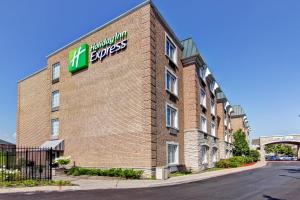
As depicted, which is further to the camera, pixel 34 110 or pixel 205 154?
pixel 34 110

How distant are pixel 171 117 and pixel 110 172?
7.75 metres

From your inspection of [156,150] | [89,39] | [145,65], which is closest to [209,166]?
[156,150]

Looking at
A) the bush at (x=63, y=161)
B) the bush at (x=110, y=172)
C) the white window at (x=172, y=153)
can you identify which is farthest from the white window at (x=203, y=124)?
the bush at (x=63, y=161)

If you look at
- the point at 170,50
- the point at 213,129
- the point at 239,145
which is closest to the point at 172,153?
the point at 170,50

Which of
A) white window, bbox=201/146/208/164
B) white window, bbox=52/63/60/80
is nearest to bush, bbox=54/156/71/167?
white window, bbox=52/63/60/80

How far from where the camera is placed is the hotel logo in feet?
88.0

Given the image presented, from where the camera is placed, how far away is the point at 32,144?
33.3 meters

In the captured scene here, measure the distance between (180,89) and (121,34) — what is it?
26.2 ft

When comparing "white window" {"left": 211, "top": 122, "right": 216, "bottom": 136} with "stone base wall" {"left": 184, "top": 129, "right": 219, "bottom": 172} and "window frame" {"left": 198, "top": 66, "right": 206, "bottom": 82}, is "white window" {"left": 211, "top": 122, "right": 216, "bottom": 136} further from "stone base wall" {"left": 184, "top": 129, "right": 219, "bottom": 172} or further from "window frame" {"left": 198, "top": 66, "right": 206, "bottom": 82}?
"stone base wall" {"left": 184, "top": 129, "right": 219, "bottom": 172}

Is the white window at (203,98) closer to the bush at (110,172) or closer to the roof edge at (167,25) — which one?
the roof edge at (167,25)

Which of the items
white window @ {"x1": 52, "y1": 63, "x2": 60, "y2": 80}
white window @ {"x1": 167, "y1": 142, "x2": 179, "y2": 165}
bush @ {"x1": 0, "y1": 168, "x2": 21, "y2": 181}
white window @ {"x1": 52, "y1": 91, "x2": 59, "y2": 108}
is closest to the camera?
bush @ {"x1": 0, "y1": 168, "x2": 21, "y2": 181}

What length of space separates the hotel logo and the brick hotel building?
8 cm

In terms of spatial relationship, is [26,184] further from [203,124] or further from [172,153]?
[203,124]

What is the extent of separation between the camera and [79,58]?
27.5m
